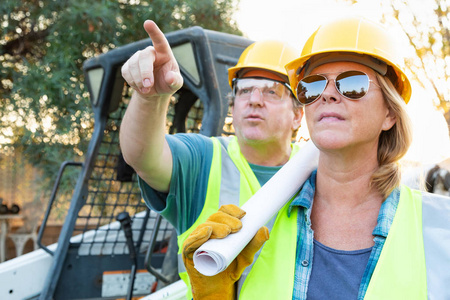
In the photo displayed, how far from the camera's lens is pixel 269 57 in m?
2.24

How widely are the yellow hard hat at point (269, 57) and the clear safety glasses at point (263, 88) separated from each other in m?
0.05

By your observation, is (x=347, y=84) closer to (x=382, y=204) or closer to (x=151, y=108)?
(x=382, y=204)

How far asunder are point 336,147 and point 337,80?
0.66 feet

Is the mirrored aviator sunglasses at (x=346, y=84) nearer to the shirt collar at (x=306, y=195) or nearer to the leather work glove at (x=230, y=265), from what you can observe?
the shirt collar at (x=306, y=195)

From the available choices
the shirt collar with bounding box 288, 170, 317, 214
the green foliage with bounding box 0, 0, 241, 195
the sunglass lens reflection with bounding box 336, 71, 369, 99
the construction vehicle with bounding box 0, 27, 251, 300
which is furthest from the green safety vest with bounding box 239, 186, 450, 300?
the green foliage with bounding box 0, 0, 241, 195

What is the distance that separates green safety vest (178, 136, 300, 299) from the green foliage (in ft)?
16.1

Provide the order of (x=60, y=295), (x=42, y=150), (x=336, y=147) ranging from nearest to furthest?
(x=336, y=147), (x=60, y=295), (x=42, y=150)

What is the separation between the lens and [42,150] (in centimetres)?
655

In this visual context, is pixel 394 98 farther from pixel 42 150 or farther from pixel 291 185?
pixel 42 150

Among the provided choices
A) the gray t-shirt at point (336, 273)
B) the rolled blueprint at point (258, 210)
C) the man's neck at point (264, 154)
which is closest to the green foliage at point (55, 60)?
the man's neck at point (264, 154)

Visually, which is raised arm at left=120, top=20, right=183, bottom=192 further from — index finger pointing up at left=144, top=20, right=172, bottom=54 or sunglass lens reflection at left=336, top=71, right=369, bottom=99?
sunglass lens reflection at left=336, top=71, right=369, bottom=99

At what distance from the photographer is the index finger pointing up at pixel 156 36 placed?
4.15ft

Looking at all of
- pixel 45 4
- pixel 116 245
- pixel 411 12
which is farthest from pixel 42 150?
pixel 411 12

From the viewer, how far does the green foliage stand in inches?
256
